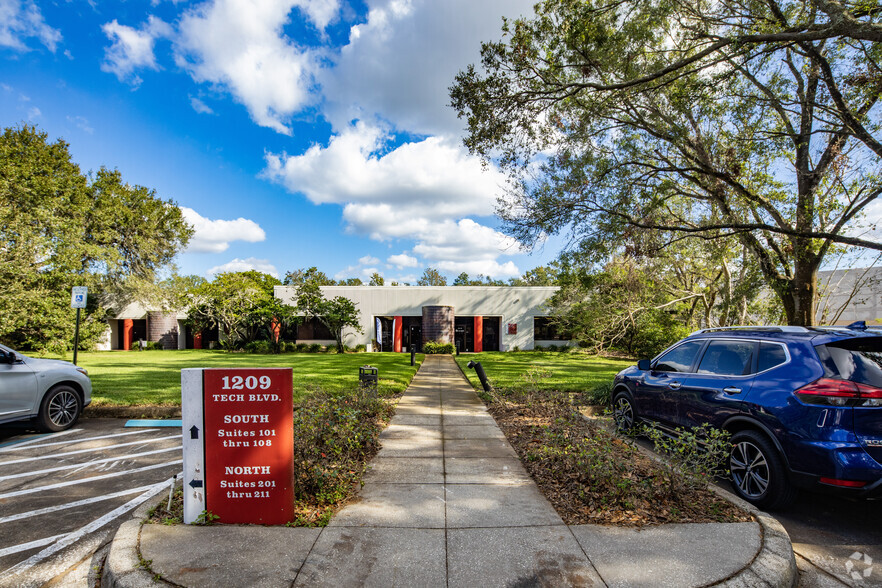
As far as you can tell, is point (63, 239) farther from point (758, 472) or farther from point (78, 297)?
point (758, 472)

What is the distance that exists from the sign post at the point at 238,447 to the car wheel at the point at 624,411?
4867 mm

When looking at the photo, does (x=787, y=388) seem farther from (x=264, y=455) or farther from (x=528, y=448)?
(x=264, y=455)

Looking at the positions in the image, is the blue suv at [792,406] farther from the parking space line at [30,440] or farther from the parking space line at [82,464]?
the parking space line at [30,440]

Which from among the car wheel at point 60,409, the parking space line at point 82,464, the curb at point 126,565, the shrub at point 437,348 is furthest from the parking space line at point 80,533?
the shrub at point 437,348

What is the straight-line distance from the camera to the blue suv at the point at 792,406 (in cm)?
357

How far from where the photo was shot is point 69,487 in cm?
481

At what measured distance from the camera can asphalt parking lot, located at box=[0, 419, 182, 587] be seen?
11.3 ft

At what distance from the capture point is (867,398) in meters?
3.60

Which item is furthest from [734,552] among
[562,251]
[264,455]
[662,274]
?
[662,274]

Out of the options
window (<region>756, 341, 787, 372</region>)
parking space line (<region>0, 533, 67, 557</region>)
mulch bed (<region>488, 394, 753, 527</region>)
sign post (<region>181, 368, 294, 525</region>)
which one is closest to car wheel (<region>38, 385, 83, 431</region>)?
parking space line (<region>0, 533, 67, 557</region>)

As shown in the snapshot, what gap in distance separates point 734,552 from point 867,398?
1.77 m

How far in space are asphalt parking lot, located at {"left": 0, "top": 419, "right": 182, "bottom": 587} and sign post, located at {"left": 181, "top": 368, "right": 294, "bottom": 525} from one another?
1.00 meters

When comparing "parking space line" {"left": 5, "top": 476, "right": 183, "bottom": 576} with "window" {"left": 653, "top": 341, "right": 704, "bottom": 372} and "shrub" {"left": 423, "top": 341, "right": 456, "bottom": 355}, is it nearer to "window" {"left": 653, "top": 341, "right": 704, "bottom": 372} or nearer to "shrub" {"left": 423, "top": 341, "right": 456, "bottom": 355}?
"window" {"left": 653, "top": 341, "right": 704, "bottom": 372}

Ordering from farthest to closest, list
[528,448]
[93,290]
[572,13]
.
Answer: [93,290]
[572,13]
[528,448]
